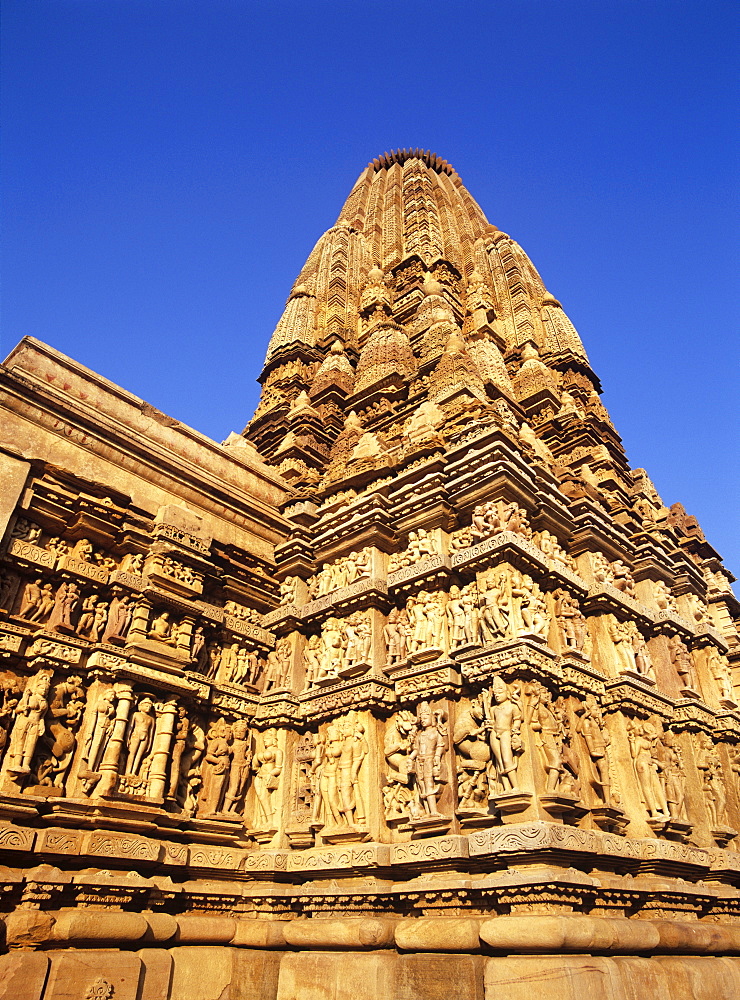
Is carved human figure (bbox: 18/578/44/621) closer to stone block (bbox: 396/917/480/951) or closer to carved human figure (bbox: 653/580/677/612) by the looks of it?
stone block (bbox: 396/917/480/951)

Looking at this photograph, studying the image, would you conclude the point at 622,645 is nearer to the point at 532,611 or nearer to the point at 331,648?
the point at 532,611

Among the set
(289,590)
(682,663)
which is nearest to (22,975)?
(289,590)

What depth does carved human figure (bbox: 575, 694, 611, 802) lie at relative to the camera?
8.17 metres

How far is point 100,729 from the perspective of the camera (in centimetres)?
805

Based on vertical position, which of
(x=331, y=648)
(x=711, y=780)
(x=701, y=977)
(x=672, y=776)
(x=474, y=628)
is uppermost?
(x=331, y=648)

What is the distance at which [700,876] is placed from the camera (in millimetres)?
9039

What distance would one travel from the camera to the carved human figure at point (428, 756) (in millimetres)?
7559

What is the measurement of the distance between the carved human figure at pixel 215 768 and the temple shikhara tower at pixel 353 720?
1.6 inches

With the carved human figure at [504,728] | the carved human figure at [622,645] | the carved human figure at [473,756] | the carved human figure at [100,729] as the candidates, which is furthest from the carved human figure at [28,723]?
the carved human figure at [622,645]

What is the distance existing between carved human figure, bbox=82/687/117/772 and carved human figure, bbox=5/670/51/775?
23.6 inches

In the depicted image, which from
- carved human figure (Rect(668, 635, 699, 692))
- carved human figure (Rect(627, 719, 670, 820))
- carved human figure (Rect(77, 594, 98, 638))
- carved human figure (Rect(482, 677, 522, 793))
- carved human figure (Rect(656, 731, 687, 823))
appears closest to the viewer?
carved human figure (Rect(482, 677, 522, 793))

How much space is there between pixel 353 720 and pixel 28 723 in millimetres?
4139

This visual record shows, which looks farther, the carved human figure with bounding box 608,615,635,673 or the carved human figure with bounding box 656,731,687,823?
the carved human figure with bounding box 608,615,635,673

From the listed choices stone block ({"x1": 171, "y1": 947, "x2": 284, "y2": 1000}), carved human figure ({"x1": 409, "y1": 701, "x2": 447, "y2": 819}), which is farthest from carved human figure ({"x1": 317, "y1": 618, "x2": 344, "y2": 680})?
stone block ({"x1": 171, "y1": 947, "x2": 284, "y2": 1000})
